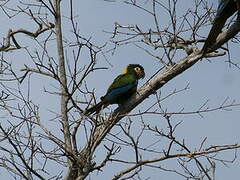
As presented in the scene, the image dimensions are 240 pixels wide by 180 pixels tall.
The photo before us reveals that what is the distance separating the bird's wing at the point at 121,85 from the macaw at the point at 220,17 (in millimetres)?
1055

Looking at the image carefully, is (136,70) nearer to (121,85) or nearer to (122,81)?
(122,81)

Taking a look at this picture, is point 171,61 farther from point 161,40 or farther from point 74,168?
point 74,168

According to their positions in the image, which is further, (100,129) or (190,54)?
(190,54)

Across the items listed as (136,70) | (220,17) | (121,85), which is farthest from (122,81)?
(220,17)

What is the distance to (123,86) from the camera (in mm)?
5496

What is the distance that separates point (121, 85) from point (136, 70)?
0.40 meters

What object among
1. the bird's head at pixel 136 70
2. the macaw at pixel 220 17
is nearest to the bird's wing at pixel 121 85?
the bird's head at pixel 136 70

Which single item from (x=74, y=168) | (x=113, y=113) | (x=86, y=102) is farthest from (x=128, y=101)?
(x=74, y=168)

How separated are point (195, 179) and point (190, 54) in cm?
117

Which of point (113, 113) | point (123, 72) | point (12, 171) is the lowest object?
point (12, 171)

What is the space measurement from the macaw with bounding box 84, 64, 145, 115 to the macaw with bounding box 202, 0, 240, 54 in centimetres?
103

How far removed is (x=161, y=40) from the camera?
4.80 metres

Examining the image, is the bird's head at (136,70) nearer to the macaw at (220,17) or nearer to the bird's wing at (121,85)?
the bird's wing at (121,85)

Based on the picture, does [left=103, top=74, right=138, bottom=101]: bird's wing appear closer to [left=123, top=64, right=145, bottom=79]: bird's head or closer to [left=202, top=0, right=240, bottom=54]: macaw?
[left=123, top=64, right=145, bottom=79]: bird's head
